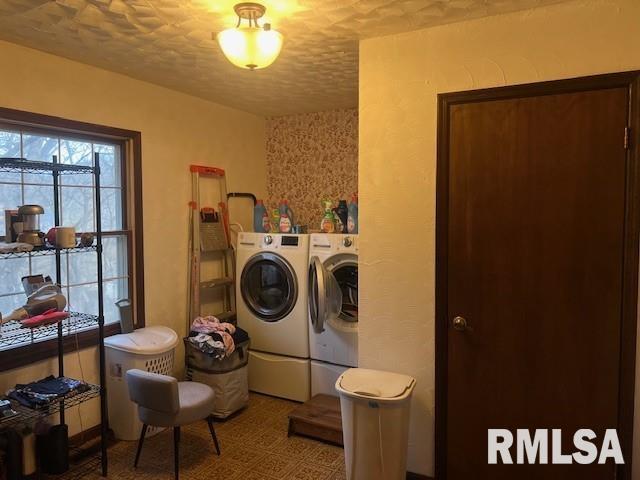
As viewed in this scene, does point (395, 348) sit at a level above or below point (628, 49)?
below

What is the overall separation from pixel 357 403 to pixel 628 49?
78.2 inches

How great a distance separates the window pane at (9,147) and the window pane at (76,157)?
264 mm

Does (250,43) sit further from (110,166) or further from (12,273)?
(12,273)

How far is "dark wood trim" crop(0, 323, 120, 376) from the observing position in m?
2.55

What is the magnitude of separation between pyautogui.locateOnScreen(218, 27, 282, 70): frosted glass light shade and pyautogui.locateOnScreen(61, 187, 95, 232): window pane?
1.61m

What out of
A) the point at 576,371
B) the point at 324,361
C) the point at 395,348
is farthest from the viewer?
the point at 324,361

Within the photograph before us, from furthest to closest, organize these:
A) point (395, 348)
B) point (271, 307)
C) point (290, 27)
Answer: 1. point (271, 307)
2. point (395, 348)
3. point (290, 27)

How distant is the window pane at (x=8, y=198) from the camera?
259 centimetres

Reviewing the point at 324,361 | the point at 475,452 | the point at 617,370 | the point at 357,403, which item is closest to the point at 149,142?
the point at 324,361

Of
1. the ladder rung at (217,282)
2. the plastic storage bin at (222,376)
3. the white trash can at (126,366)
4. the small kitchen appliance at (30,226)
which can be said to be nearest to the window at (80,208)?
the white trash can at (126,366)

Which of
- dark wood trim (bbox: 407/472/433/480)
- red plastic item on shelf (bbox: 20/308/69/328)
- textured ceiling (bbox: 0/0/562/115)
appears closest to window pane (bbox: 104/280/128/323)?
red plastic item on shelf (bbox: 20/308/69/328)

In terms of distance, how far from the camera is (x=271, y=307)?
12.3 ft

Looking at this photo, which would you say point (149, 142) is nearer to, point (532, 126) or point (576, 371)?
point (532, 126)

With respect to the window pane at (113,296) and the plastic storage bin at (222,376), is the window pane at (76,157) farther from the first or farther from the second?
the plastic storage bin at (222,376)
